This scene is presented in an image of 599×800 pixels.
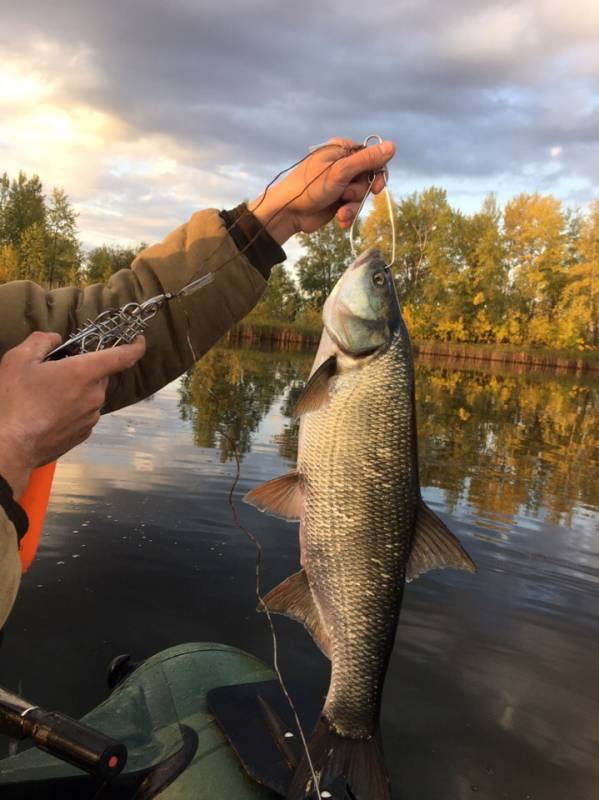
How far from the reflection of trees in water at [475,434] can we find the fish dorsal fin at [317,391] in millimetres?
2323

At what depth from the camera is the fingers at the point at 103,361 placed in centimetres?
175

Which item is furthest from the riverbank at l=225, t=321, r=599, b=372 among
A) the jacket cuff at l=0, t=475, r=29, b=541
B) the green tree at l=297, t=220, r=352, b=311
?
the jacket cuff at l=0, t=475, r=29, b=541

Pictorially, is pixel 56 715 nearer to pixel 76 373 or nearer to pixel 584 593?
pixel 76 373

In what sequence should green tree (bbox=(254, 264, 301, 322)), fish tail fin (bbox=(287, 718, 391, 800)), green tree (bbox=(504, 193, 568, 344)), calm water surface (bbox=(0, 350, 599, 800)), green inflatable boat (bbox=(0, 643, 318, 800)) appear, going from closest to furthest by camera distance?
1. green inflatable boat (bbox=(0, 643, 318, 800))
2. fish tail fin (bbox=(287, 718, 391, 800))
3. calm water surface (bbox=(0, 350, 599, 800))
4. green tree (bbox=(254, 264, 301, 322))
5. green tree (bbox=(504, 193, 568, 344))

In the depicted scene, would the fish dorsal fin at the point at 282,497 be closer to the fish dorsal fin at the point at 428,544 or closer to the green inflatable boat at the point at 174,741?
the fish dorsal fin at the point at 428,544

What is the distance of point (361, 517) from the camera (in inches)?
94.5

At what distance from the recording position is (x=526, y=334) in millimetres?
58344

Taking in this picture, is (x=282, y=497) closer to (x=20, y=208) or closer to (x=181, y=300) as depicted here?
(x=181, y=300)

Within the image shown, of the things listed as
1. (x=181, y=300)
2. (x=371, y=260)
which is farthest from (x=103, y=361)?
(x=371, y=260)

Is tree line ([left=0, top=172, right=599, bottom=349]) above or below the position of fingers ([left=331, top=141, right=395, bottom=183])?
above

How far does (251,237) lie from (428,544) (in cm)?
145

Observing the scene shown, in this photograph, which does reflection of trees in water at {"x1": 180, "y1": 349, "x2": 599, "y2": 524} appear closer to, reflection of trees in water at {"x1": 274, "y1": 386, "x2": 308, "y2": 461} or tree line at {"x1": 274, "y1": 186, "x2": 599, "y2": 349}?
reflection of trees in water at {"x1": 274, "y1": 386, "x2": 308, "y2": 461}

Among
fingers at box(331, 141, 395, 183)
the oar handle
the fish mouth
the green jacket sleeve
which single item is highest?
fingers at box(331, 141, 395, 183)

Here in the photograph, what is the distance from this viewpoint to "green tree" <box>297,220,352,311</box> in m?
34.4
